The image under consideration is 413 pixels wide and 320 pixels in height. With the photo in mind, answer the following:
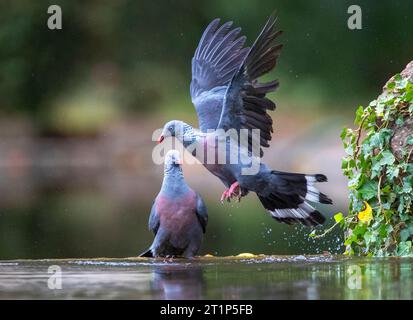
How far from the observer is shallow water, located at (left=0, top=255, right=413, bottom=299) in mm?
2934

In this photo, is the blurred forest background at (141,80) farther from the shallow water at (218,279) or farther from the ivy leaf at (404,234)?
the shallow water at (218,279)

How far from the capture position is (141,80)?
16.4 meters

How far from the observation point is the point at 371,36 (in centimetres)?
1605

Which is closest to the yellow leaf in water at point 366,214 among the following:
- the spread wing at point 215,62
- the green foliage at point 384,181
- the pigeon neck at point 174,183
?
the green foliage at point 384,181

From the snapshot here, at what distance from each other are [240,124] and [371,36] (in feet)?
36.9

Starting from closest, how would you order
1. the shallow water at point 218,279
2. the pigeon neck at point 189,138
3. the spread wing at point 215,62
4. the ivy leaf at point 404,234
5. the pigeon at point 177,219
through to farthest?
1. the shallow water at point 218,279
2. the ivy leaf at point 404,234
3. the pigeon at point 177,219
4. the pigeon neck at point 189,138
5. the spread wing at point 215,62

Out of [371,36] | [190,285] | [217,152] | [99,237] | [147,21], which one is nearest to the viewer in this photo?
[190,285]

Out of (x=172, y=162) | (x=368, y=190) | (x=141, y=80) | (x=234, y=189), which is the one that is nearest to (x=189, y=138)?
(x=234, y=189)

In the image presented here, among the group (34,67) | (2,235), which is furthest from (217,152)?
(34,67)

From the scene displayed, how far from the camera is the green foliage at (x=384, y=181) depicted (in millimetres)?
4297

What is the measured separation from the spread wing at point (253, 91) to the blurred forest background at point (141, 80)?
689 centimetres

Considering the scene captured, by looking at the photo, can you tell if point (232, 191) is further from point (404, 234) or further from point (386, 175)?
point (404, 234)
